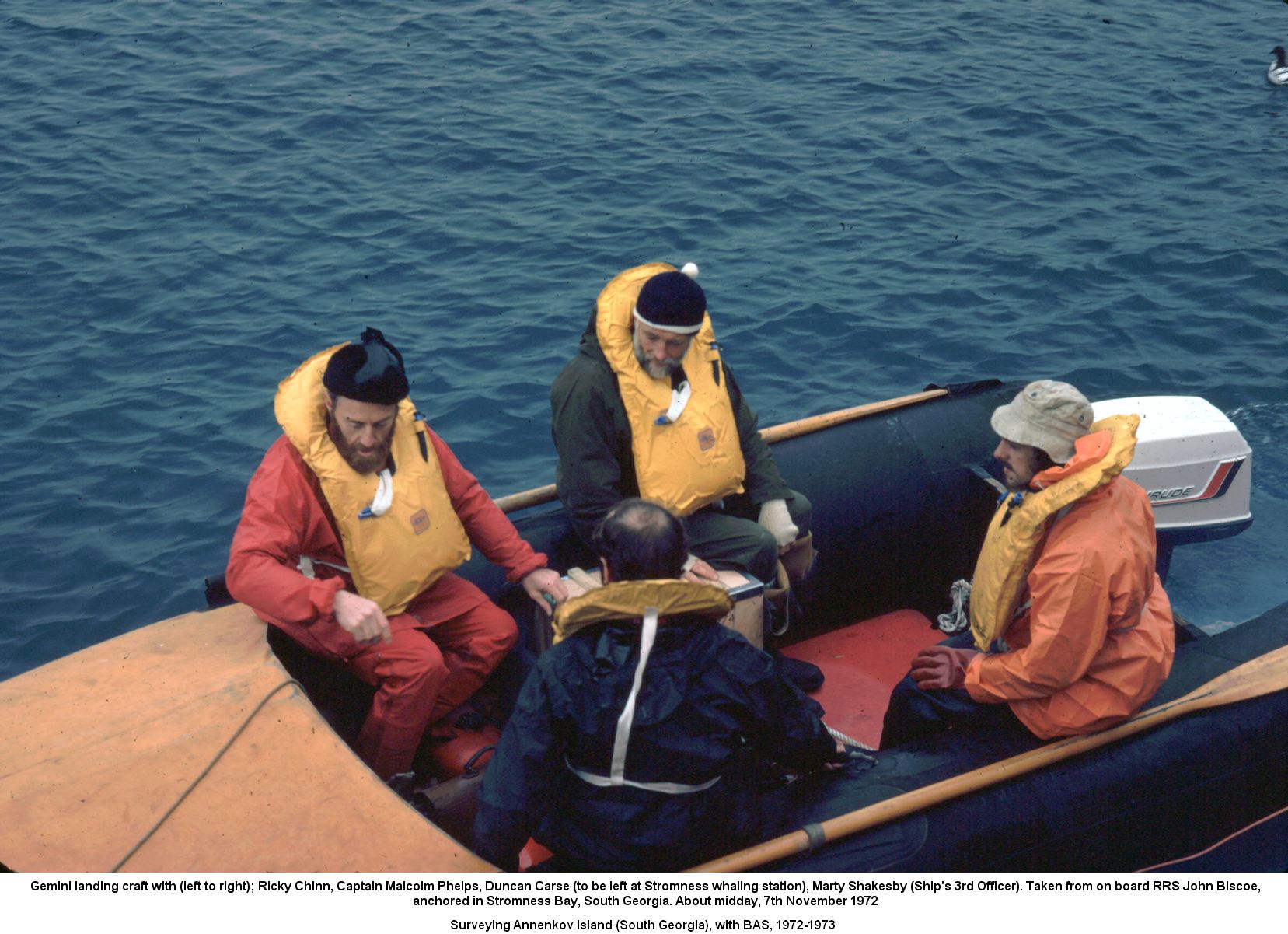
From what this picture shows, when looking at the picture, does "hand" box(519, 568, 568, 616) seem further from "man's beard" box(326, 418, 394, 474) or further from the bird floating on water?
the bird floating on water

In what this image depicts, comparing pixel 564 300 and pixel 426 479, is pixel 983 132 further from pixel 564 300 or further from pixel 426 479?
pixel 426 479

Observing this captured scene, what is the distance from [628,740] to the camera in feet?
8.06

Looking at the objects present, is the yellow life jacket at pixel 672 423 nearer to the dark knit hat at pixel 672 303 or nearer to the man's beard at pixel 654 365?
the man's beard at pixel 654 365

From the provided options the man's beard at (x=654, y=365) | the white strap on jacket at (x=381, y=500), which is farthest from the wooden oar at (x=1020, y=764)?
the man's beard at (x=654, y=365)

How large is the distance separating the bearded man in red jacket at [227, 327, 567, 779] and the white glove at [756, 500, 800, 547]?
0.77m

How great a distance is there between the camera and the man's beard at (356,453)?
3223 mm

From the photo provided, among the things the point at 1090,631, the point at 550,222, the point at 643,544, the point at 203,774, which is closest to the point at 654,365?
the point at 643,544

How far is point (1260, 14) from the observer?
12133 mm

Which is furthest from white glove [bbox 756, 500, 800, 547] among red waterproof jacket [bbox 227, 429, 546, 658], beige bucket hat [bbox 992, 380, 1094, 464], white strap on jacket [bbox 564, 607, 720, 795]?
white strap on jacket [bbox 564, 607, 720, 795]

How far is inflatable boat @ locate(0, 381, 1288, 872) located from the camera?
279 cm

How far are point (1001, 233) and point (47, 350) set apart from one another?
19.8 feet

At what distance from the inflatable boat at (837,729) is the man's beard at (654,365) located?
25.7 inches

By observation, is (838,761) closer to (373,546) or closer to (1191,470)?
(373,546)

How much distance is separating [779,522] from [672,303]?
867mm
